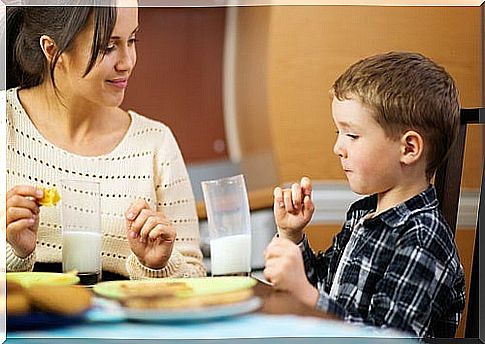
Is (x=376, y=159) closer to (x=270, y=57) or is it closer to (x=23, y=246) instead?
(x=270, y=57)

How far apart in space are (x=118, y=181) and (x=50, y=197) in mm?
132

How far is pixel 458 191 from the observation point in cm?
184

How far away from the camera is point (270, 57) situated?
1.88 metres

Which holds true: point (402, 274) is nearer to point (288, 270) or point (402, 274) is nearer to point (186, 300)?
point (288, 270)

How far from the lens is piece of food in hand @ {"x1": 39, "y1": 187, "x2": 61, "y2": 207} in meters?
1.86

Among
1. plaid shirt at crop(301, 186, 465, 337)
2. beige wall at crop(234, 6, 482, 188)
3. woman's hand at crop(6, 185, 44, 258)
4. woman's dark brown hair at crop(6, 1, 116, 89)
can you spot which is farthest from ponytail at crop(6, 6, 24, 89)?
plaid shirt at crop(301, 186, 465, 337)

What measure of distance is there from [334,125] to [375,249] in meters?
0.25

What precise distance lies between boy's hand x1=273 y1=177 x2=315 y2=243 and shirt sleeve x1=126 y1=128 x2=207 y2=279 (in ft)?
0.53

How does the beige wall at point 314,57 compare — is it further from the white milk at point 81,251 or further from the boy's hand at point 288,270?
the white milk at point 81,251

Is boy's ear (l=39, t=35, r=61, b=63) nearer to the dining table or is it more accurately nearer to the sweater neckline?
the sweater neckline

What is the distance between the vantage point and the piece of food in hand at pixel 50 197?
6.10ft

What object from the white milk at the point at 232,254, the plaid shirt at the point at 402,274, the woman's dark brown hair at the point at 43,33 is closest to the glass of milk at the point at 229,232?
the white milk at the point at 232,254

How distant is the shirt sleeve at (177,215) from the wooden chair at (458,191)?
0.47m

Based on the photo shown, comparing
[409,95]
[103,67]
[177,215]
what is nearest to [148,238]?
[177,215]
